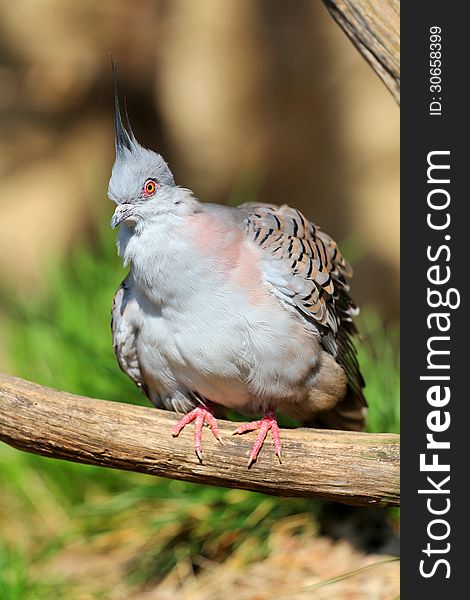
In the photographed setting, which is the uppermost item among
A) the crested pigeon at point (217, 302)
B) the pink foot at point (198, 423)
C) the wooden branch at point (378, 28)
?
the wooden branch at point (378, 28)

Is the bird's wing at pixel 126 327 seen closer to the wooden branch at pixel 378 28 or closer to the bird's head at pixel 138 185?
the bird's head at pixel 138 185

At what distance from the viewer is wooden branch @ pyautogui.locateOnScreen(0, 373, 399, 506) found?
319 cm

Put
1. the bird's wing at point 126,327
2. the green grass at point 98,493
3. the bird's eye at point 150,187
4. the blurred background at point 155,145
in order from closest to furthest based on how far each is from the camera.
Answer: the bird's eye at point 150,187
the bird's wing at point 126,327
the green grass at point 98,493
the blurred background at point 155,145

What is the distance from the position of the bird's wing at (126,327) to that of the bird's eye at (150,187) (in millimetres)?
474

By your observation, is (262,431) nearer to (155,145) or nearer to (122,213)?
(122,213)

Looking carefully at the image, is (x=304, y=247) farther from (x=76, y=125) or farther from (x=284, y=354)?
(x=76, y=125)

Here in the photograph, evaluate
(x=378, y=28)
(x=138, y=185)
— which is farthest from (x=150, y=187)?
(x=378, y=28)

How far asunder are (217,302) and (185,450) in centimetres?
57

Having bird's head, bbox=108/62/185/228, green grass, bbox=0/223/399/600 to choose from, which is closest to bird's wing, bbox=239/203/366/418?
bird's head, bbox=108/62/185/228

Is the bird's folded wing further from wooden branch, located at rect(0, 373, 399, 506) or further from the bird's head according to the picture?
wooden branch, located at rect(0, 373, 399, 506)

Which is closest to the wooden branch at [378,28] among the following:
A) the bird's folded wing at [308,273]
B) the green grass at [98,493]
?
the bird's folded wing at [308,273]

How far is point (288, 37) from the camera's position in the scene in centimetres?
693

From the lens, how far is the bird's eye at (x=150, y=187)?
3299 mm

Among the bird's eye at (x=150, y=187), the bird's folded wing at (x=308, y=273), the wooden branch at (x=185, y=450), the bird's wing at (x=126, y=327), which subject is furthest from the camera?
the bird's wing at (x=126, y=327)
